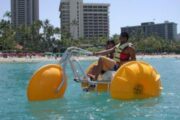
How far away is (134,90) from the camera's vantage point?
395 inches

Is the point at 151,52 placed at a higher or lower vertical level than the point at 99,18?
lower

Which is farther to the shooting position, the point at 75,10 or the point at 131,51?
the point at 75,10

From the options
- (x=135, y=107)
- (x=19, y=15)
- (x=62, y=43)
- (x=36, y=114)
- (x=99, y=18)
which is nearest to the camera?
(x=36, y=114)

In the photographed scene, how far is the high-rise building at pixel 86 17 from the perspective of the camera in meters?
165

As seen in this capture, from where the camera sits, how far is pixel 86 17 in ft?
559

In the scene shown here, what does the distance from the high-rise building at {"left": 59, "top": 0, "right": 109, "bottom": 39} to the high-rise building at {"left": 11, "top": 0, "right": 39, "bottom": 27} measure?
1881 cm

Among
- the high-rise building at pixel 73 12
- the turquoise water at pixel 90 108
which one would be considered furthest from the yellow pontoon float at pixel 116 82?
the high-rise building at pixel 73 12

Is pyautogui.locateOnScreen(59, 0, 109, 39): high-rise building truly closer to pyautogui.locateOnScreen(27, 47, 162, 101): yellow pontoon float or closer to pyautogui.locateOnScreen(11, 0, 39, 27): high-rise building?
pyautogui.locateOnScreen(11, 0, 39, 27): high-rise building

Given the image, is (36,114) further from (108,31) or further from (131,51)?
(108,31)

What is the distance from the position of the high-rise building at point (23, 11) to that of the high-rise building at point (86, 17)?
18.8 m

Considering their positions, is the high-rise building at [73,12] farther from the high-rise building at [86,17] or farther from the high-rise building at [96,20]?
the high-rise building at [96,20]

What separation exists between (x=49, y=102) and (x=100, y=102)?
1.15m

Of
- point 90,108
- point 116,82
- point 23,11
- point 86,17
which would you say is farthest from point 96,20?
point 90,108

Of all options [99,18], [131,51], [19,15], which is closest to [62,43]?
[99,18]
